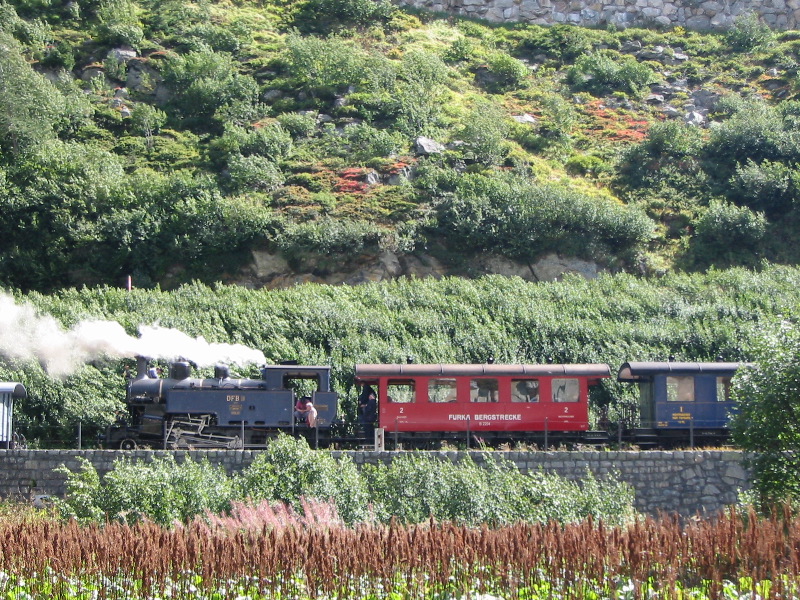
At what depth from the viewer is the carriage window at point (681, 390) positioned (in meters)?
25.5

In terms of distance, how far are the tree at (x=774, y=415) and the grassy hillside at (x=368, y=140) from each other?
20.8 m

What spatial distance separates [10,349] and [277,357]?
7.82m

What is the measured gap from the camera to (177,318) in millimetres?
31156

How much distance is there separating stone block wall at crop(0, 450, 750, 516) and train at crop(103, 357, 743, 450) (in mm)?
1570

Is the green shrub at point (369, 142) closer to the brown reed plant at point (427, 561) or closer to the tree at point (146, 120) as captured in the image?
the tree at point (146, 120)

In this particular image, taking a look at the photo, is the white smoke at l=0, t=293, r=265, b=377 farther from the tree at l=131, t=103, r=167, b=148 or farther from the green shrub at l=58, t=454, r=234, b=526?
the tree at l=131, t=103, r=167, b=148

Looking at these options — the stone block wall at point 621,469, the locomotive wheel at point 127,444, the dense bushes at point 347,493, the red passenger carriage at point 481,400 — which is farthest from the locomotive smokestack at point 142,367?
the dense bushes at point 347,493

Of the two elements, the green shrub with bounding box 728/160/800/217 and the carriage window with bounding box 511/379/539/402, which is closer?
the carriage window with bounding box 511/379/539/402

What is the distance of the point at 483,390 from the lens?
25.0 m

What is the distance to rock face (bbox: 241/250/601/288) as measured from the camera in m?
38.1

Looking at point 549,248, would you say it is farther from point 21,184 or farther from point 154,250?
point 21,184

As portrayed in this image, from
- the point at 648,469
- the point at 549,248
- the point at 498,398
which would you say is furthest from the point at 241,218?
the point at 648,469

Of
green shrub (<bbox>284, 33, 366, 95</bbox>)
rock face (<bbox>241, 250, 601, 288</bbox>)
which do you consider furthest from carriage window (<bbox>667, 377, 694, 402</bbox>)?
green shrub (<bbox>284, 33, 366, 95</bbox>)

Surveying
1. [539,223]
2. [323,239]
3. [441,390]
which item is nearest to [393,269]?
[323,239]
